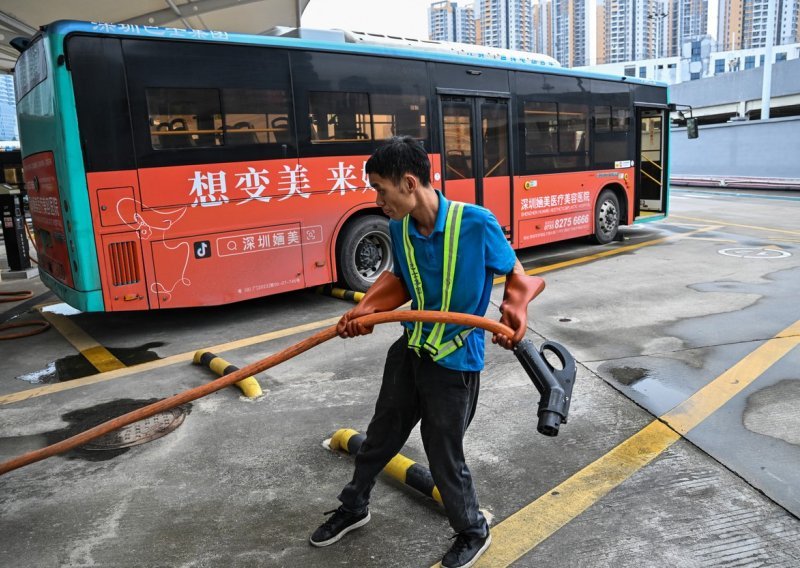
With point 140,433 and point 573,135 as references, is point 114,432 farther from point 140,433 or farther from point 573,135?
point 573,135

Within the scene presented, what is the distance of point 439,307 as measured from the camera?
2605 mm

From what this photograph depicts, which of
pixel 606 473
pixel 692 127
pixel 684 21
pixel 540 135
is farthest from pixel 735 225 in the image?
pixel 684 21

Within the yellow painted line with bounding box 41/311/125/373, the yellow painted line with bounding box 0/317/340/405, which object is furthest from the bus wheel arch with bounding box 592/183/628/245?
the yellow painted line with bounding box 41/311/125/373

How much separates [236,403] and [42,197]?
12.0 feet

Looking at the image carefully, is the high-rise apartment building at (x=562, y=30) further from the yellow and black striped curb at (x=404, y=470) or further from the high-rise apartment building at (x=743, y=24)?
the yellow and black striped curb at (x=404, y=470)

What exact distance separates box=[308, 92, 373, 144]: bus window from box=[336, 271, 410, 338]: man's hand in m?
4.82

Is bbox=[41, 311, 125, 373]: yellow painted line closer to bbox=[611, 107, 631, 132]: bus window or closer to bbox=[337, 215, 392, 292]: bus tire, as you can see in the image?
bbox=[337, 215, 392, 292]: bus tire

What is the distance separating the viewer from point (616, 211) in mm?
11703

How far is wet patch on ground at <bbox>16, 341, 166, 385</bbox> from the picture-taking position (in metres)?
5.46

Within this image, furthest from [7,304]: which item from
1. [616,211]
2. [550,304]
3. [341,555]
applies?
[616,211]

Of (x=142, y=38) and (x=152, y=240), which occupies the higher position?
(x=142, y=38)

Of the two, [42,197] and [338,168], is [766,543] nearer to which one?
[338,168]

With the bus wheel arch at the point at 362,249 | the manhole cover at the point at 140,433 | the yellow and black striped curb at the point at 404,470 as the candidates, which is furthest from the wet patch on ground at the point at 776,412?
the bus wheel arch at the point at 362,249

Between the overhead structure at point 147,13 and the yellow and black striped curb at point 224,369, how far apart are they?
7.46 m
